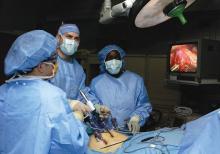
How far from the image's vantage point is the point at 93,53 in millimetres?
4242

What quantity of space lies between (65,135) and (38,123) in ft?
0.44

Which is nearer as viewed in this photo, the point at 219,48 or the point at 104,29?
the point at 219,48

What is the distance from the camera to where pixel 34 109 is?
53.1 inches

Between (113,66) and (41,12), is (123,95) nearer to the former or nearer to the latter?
(113,66)

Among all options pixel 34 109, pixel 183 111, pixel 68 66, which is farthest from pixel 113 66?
pixel 34 109

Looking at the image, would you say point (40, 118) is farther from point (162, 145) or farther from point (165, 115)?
point (165, 115)

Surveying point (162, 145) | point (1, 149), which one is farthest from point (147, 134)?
point (1, 149)

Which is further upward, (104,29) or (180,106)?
(104,29)

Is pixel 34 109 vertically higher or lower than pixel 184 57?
lower

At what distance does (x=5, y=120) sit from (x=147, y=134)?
86 cm

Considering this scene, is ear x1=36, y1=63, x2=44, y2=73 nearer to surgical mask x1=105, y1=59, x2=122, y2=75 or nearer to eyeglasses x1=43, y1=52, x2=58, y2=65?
eyeglasses x1=43, y1=52, x2=58, y2=65

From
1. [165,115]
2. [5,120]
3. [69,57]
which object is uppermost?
[69,57]

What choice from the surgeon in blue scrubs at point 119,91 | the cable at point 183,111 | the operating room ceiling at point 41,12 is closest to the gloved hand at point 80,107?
the surgeon in blue scrubs at point 119,91

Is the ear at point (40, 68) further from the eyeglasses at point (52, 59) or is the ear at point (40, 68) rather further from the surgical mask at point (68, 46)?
the surgical mask at point (68, 46)
